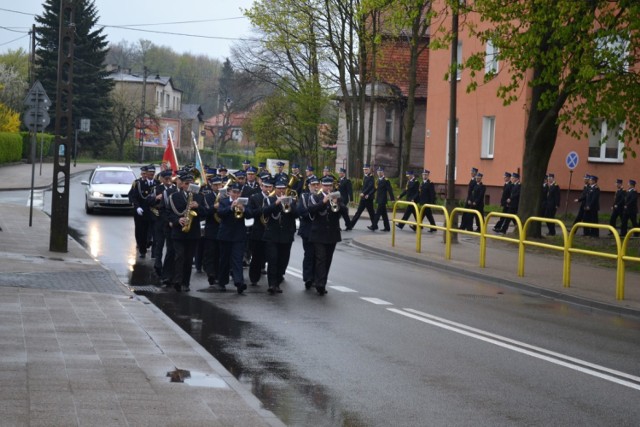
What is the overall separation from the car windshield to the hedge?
92.0 ft

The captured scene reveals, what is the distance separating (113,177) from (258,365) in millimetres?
25121

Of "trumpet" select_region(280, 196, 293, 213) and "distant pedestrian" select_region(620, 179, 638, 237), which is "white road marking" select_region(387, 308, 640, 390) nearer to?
"trumpet" select_region(280, 196, 293, 213)

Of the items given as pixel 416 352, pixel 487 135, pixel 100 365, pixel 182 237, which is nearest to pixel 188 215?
Answer: pixel 182 237

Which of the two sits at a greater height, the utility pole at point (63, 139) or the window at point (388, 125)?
the window at point (388, 125)

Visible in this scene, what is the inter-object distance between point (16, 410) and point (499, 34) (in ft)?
61.8

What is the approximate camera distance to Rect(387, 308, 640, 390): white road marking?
32.4 ft

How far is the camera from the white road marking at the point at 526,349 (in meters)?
9.88

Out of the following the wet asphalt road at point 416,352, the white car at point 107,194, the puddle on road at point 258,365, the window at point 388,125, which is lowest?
the puddle on road at point 258,365

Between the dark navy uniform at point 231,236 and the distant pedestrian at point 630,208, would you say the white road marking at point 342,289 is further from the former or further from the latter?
the distant pedestrian at point 630,208

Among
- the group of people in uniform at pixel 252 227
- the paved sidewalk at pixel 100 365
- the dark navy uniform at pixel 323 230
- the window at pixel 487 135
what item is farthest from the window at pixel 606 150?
the paved sidewalk at pixel 100 365

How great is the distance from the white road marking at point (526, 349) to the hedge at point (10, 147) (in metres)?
50.6

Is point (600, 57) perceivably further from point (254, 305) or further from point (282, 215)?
point (254, 305)

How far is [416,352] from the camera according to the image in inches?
430

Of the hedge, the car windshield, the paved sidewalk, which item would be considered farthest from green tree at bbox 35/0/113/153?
the paved sidewalk
